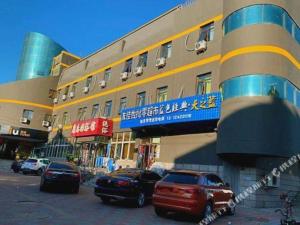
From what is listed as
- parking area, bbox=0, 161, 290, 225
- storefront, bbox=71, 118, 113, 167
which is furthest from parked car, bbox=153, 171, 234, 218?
storefront, bbox=71, 118, 113, 167

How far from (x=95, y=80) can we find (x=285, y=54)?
76.9 feet

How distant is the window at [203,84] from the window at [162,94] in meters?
3.68

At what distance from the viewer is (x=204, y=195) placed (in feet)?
37.6

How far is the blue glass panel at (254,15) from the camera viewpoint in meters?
19.6

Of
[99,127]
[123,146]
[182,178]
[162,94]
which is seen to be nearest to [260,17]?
[162,94]

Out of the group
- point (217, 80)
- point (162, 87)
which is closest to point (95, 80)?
point (162, 87)

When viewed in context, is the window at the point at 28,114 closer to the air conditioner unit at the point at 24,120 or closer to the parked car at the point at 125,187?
the air conditioner unit at the point at 24,120

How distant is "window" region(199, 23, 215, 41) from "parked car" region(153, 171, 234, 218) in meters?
14.0

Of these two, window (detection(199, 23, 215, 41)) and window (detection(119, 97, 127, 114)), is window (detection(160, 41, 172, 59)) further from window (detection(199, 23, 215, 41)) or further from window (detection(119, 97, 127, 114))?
window (detection(119, 97, 127, 114))

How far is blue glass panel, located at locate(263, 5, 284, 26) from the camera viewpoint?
1956 centimetres

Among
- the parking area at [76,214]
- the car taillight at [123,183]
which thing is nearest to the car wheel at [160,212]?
the parking area at [76,214]

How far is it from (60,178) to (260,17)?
13.8m

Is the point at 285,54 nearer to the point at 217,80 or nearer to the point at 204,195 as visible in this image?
the point at 217,80

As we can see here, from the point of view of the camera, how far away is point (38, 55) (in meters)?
99.1
